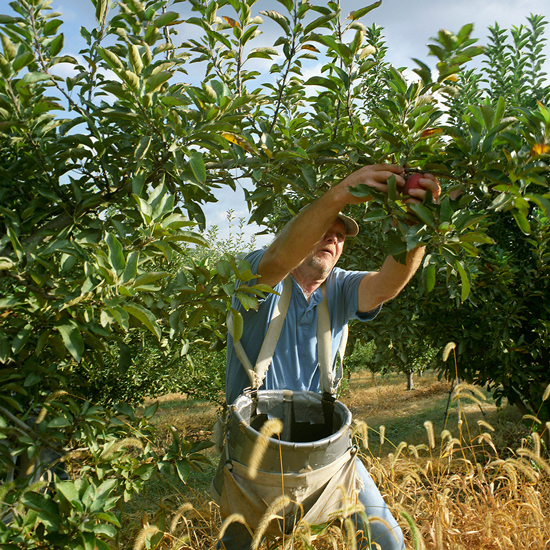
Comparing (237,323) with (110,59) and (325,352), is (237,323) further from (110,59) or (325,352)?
(110,59)

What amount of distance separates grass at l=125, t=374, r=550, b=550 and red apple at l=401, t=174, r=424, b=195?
3.97 ft

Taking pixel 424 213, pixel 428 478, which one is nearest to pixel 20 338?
pixel 424 213

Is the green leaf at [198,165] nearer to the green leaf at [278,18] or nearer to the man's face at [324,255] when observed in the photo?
the green leaf at [278,18]

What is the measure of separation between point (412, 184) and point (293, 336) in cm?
101

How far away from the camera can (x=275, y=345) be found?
6.97ft

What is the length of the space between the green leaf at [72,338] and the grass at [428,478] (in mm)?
842

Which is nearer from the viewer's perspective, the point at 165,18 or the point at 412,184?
the point at 412,184

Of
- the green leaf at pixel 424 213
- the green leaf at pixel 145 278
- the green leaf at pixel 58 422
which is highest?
the green leaf at pixel 424 213

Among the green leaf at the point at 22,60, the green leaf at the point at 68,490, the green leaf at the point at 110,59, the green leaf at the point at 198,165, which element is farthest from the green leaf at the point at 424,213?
the green leaf at the point at 68,490

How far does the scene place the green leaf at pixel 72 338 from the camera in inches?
56.6

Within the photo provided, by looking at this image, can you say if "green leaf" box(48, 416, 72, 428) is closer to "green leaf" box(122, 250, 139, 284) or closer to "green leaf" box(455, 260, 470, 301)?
"green leaf" box(122, 250, 139, 284)

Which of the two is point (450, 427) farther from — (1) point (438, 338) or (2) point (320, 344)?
(2) point (320, 344)

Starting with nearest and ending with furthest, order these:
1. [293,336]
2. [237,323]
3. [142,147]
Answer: [142,147], [237,323], [293,336]

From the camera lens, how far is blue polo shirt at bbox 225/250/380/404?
2195 millimetres
